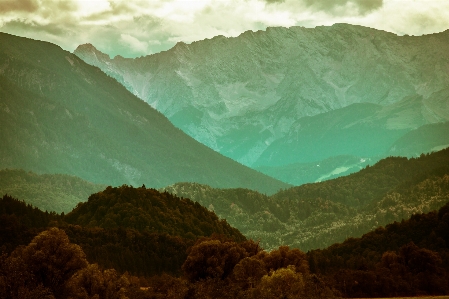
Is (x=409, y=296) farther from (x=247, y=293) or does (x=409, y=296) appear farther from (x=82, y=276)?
(x=82, y=276)

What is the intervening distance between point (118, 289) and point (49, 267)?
16.3m

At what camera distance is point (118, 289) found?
196375 mm

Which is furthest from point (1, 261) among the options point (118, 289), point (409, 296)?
point (409, 296)

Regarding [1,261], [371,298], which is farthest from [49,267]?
[371,298]

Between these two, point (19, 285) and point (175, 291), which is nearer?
point (19, 285)

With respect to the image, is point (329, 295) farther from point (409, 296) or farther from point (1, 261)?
point (1, 261)

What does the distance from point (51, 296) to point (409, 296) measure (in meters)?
77.6

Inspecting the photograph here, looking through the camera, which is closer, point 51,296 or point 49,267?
point 51,296

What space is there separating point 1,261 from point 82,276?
730 inches

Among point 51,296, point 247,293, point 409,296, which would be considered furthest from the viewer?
point 409,296

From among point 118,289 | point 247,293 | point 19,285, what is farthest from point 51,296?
point 247,293

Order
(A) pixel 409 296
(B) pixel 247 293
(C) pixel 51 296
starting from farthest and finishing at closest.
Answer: (A) pixel 409 296 → (B) pixel 247 293 → (C) pixel 51 296

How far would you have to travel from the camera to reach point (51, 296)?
566 feet

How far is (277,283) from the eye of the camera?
198 m
